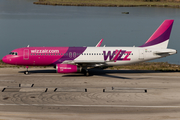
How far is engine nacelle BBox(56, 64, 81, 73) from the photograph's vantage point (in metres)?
44.3

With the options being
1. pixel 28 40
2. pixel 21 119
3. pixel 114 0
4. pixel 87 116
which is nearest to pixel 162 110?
pixel 87 116

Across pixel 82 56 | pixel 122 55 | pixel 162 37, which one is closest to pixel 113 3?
pixel 162 37

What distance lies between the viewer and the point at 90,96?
35.1 meters

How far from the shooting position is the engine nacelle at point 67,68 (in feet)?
145

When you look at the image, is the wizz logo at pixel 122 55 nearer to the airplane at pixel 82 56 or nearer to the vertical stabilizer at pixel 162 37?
the airplane at pixel 82 56

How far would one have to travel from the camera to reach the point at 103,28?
112 meters

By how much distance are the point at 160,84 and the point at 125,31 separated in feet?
221

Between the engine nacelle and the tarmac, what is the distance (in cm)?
111

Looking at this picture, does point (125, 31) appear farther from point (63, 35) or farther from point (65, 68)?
point (65, 68)

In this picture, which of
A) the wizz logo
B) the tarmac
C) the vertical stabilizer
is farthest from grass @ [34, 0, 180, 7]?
the tarmac

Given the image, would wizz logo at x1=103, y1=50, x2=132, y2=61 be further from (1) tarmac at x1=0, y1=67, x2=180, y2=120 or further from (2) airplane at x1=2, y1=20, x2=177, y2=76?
(1) tarmac at x1=0, y1=67, x2=180, y2=120

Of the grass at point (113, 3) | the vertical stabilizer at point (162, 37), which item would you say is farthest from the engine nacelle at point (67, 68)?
the grass at point (113, 3)

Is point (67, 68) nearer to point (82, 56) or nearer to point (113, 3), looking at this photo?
point (82, 56)

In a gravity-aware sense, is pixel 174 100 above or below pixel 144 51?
below
